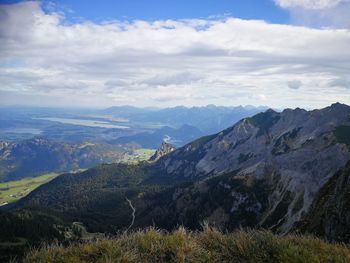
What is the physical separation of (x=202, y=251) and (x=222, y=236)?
160 centimetres

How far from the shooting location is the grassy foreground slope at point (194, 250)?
468 inches

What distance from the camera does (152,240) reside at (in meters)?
13.3

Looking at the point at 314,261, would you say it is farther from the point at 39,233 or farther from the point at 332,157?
the point at 39,233

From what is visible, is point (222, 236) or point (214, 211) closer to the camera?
point (222, 236)

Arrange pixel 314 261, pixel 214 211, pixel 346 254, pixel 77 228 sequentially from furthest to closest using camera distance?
pixel 77 228
pixel 214 211
pixel 346 254
pixel 314 261

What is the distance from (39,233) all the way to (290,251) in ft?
607

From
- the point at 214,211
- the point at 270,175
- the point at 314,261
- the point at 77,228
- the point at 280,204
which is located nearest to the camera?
the point at 314,261

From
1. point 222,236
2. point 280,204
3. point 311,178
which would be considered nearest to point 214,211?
point 280,204

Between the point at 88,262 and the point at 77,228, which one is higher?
the point at 88,262

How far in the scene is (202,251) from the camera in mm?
12719

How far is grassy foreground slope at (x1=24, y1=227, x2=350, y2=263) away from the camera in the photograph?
468 inches

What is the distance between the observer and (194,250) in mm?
12617

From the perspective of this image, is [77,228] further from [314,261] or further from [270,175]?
[314,261]

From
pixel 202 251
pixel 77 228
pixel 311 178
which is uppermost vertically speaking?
pixel 202 251
